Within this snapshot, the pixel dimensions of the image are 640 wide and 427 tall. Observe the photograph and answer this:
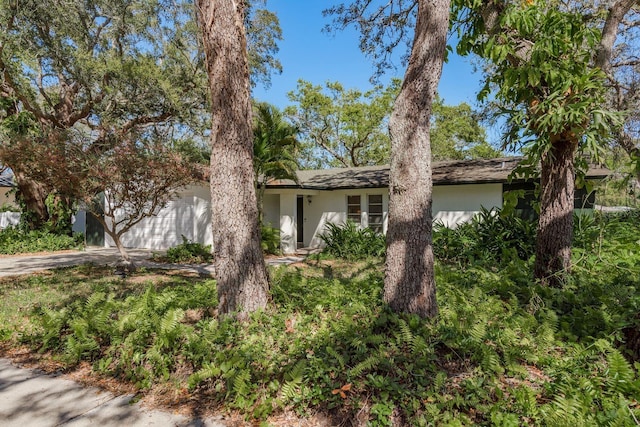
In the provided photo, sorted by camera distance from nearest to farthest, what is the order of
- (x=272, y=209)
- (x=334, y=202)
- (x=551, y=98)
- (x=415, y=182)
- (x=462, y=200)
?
1. (x=415, y=182)
2. (x=551, y=98)
3. (x=462, y=200)
4. (x=334, y=202)
5. (x=272, y=209)

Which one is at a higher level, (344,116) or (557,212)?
(344,116)

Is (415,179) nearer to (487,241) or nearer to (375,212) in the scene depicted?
(487,241)

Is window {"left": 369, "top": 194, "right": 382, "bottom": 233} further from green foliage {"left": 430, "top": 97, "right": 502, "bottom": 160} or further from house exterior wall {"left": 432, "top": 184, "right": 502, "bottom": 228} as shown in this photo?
green foliage {"left": 430, "top": 97, "right": 502, "bottom": 160}

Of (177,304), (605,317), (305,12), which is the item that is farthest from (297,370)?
(305,12)

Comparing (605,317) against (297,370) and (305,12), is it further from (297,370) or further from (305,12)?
(305,12)

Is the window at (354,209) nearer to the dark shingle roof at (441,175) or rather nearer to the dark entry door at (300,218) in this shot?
the dark shingle roof at (441,175)

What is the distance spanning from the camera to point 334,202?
573 inches

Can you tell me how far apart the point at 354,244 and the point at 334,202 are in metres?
Result: 3.29

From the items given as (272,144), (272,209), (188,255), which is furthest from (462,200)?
(188,255)

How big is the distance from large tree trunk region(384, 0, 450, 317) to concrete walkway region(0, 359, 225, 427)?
2.39 meters

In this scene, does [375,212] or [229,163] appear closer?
[229,163]

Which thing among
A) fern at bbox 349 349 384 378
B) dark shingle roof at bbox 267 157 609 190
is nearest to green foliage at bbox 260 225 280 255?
dark shingle roof at bbox 267 157 609 190

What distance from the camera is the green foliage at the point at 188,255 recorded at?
11.4 metres

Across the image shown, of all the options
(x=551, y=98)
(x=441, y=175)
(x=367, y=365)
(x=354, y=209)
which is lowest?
(x=367, y=365)
